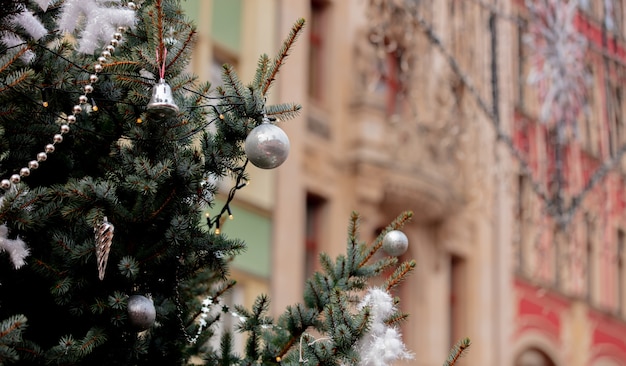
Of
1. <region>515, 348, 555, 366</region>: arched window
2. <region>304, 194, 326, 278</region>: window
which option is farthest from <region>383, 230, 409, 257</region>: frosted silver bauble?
<region>515, 348, 555, 366</region>: arched window

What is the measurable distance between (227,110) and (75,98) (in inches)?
22.1

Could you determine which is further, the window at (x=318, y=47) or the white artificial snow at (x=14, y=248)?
the window at (x=318, y=47)

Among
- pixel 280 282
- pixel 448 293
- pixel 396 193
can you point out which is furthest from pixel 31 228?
pixel 448 293

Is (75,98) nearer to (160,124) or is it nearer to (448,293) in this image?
(160,124)

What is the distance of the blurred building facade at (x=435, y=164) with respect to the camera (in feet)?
51.2

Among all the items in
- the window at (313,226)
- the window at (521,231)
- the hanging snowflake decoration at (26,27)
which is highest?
the window at (521,231)

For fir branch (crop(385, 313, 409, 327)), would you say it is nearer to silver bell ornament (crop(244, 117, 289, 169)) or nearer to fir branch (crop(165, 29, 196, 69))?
silver bell ornament (crop(244, 117, 289, 169))

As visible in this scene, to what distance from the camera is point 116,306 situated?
4.52m

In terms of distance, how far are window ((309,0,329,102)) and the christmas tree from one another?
1226 centimetres

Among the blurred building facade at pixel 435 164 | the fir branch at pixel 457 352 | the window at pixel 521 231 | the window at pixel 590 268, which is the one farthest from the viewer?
the window at pixel 590 268

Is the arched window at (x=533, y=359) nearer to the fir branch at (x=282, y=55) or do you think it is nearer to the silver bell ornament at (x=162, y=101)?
the fir branch at (x=282, y=55)

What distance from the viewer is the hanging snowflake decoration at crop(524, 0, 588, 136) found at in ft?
45.1

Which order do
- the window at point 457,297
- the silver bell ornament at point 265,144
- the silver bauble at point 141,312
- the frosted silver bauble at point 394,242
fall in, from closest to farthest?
1. the silver bauble at point 141,312
2. the silver bell ornament at point 265,144
3. the frosted silver bauble at point 394,242
4. the window at point 457,297

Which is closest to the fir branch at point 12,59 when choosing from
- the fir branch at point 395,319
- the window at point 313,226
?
the fir branch at point 395,319
